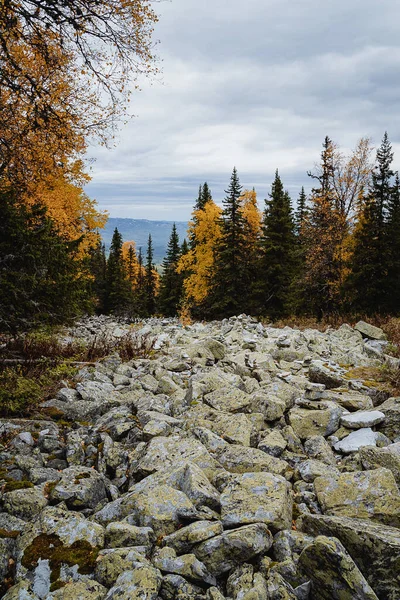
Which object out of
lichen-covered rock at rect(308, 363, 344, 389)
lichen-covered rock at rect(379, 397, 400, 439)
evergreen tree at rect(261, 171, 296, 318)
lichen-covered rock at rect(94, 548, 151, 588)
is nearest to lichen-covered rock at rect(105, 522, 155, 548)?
lichen-covered rock at rect(94, 548, 151, 588)

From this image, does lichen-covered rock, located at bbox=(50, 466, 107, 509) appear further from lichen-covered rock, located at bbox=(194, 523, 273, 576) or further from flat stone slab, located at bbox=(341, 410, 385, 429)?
flat stone slab, located at bbox=(341, 410, 385, 429)

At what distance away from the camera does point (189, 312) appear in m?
31.5

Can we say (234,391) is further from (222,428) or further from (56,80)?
(56,80)

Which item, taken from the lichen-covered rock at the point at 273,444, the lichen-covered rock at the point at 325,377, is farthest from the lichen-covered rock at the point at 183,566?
the lichen-covered rock at the point at 325,377

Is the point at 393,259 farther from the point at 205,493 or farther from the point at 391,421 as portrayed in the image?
the point at 205,493

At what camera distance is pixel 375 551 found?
8.87ft

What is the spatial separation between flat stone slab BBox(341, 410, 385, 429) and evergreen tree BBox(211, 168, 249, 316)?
22611mm

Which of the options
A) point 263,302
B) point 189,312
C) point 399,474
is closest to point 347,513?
point 399,474

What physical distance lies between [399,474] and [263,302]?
2346 centimetres

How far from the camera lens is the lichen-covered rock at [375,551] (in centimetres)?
264

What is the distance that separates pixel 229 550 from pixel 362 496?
1395mm

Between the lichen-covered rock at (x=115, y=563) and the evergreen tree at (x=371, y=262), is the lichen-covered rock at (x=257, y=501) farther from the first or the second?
the evergreen tree at (x=371, y=262)

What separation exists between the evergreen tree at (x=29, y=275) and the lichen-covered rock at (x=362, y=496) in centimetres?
601

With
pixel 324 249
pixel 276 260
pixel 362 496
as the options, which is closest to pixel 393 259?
pixel 324 249
